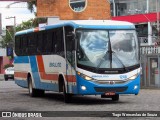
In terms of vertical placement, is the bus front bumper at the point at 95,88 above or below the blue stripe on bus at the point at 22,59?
below

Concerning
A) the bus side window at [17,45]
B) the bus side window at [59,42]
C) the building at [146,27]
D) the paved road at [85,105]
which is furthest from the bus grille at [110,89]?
the building at [146,27]

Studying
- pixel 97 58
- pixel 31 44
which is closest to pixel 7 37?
pixel 31 44

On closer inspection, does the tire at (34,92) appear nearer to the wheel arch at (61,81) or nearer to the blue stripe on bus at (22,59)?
the blue stripe on bus at (22,59)

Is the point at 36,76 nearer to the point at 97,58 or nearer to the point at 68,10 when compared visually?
the point at 97,58

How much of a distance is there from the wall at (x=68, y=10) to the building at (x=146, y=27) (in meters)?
5.58

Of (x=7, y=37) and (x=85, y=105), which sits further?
(x=7, y=37)

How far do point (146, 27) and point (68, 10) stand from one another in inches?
1159

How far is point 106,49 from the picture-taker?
19531 mm

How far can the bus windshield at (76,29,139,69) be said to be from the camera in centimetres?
1934

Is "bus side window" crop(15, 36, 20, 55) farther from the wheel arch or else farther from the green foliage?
the green foliage

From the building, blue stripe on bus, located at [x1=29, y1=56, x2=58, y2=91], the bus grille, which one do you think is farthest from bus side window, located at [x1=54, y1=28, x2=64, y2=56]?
the building

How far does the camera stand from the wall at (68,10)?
164 ft

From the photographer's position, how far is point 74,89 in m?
19.6

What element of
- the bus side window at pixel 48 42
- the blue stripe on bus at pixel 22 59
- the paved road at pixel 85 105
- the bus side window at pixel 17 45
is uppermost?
the bus side window at pixel 48 42
